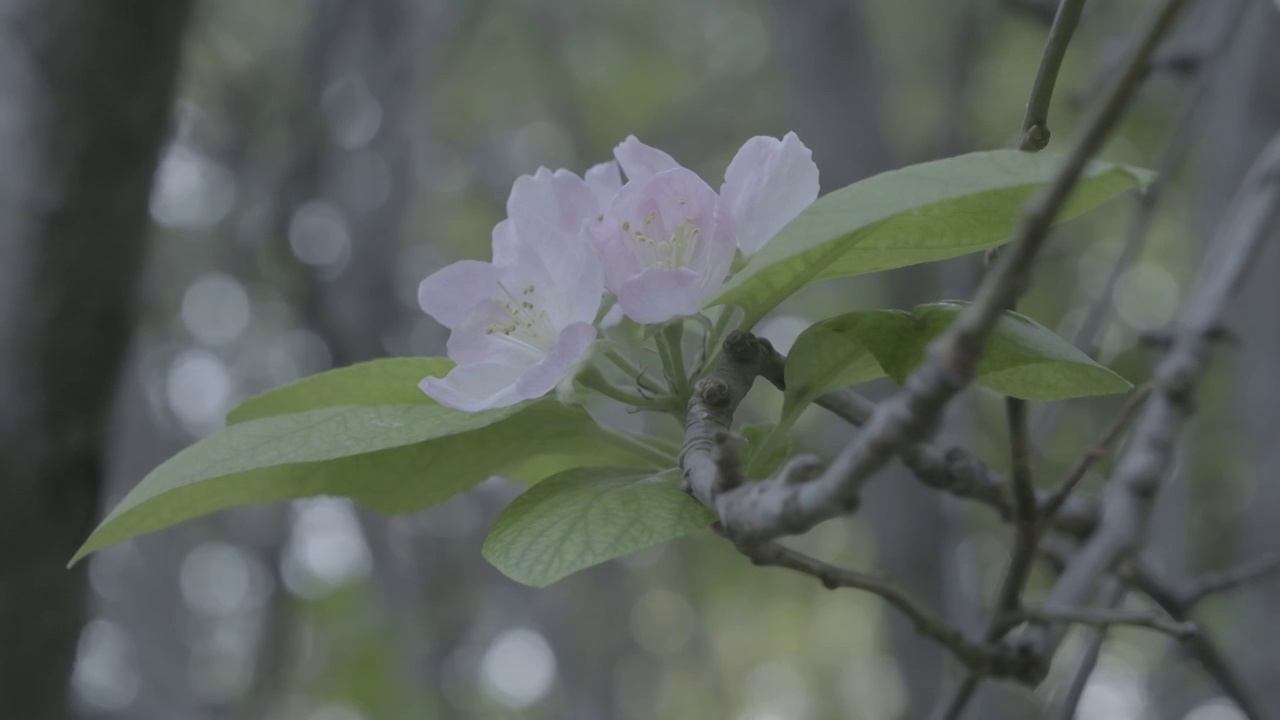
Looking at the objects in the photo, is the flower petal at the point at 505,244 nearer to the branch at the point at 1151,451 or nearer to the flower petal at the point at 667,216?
the flower petal at the point at 667,216

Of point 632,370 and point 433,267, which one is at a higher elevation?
point 632,370

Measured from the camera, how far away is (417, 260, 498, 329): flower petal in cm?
72

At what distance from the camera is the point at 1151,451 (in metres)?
0.77

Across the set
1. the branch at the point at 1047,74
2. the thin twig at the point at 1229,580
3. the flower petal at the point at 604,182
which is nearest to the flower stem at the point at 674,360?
the flower petal at the point at 604,182

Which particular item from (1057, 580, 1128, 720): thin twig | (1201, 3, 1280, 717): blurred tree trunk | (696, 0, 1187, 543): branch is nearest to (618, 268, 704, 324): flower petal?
(696, 0, 1187, 543): branch

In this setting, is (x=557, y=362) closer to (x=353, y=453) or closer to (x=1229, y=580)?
(x=353, y=453)

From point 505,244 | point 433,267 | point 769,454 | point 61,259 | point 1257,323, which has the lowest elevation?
point 433,267

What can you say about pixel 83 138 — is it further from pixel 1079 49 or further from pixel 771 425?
pixel 1079 49

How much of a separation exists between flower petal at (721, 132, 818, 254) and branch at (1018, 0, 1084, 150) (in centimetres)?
15

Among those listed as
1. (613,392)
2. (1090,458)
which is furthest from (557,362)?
(1090,458)

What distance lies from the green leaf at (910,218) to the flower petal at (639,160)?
144mm

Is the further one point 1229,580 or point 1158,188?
point 1158,188

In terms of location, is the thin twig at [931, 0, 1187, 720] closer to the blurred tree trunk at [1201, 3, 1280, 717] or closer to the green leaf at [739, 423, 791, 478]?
the green leaf at [739, 423, 791, 478]

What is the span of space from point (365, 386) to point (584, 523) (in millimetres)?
215
